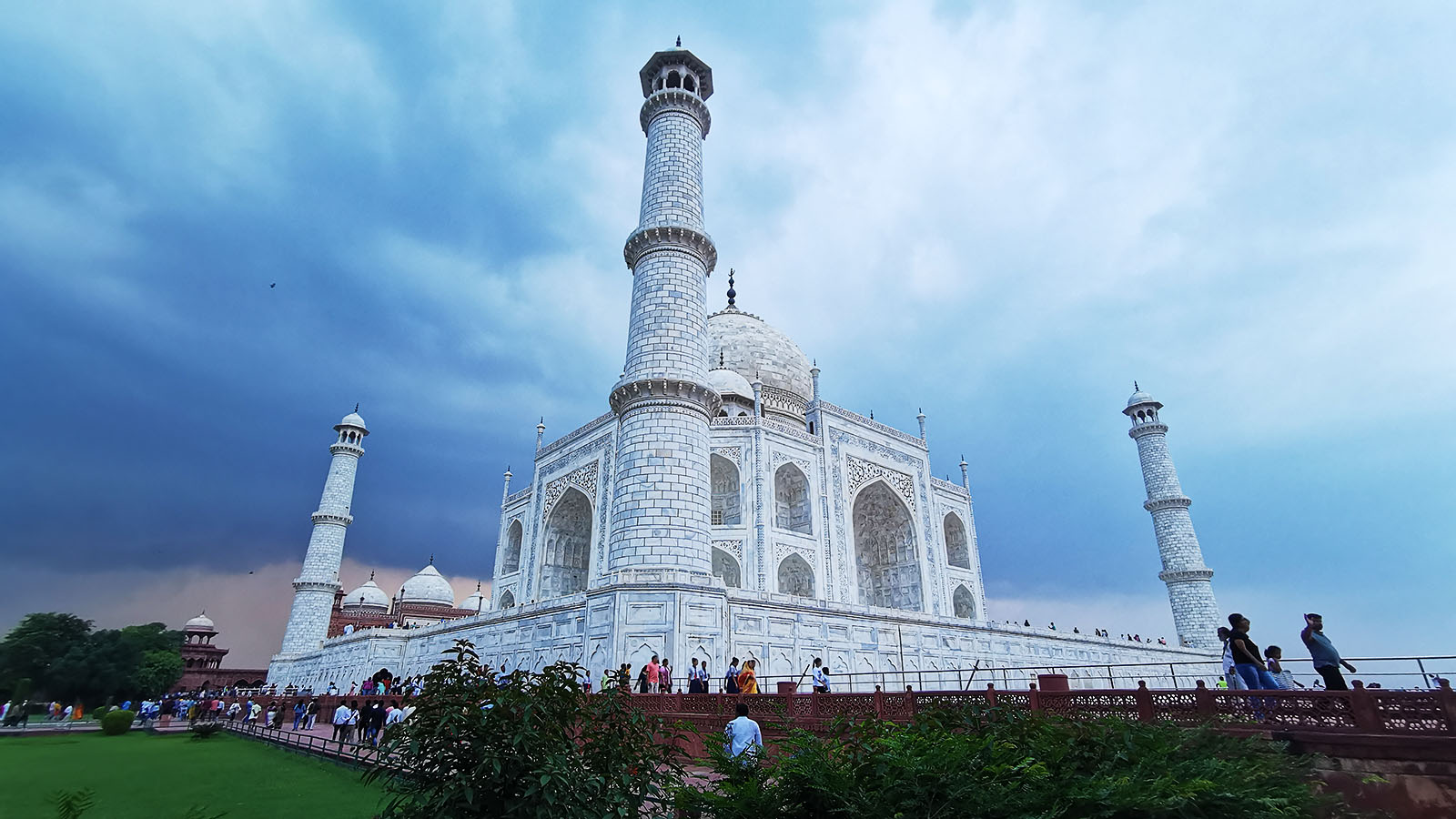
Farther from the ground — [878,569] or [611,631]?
[878,569]

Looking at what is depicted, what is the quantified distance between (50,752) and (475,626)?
7.39 meters

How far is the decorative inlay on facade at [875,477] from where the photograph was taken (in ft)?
74.4

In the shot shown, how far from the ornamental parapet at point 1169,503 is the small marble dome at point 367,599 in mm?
35146

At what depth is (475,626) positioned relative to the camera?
14812 millimetres

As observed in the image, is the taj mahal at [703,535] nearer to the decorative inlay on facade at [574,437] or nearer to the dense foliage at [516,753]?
the decorative inlay on facade at [574,437]

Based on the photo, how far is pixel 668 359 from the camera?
1243cm

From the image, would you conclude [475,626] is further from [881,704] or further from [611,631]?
[881,704]

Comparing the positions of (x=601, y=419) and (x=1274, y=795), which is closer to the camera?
(x=1274, y=795)

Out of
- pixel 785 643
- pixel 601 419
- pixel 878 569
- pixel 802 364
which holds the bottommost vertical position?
pixel 785 643

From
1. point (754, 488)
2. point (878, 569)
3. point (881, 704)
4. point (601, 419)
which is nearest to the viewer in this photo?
point (881, 704)

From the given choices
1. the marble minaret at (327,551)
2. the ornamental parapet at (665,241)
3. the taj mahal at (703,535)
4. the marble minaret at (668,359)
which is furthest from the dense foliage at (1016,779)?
the marble minaret at (327,551)

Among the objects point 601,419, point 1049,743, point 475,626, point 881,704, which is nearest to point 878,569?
point 601,419

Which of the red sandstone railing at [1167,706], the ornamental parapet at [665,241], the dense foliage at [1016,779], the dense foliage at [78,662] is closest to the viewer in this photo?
the dense foliage at [1016,779]

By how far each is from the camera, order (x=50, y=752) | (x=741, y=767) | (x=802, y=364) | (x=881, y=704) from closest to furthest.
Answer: (x=741, y=767) < (x=881, y=704) < (x=50, y=752) < (x=802, y=364)
